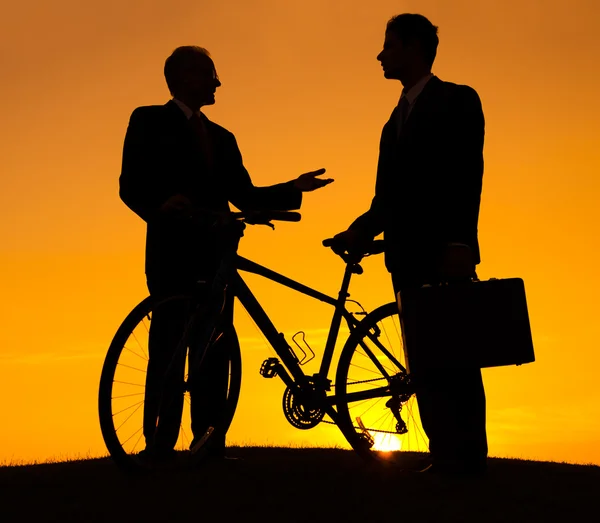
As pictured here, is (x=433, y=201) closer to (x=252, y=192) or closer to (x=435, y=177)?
(x=435, y=177)

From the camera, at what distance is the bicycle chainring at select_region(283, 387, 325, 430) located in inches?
247

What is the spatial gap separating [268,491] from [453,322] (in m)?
1.59

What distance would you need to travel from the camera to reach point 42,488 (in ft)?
19.4

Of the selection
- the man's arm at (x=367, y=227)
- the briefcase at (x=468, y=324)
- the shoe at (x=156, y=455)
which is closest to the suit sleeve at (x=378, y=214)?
the man's arm at (x=367, y=227)

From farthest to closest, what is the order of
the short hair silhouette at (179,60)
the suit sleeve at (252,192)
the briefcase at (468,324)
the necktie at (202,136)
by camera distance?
1. the suit sleeve at (252,192)
2. the necktie at (202,136)
3. the short hair silhouette at (179,60)
4. the briefcase at (468,324)

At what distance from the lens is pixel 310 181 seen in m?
6.57

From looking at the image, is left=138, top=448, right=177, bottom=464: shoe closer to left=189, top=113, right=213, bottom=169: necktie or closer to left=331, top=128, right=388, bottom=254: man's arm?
left=331, top=128, right=388, bottom=254: man's arm

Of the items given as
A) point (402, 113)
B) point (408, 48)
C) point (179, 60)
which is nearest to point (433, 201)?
point (402, 113)

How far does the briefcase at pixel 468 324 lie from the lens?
232 inches

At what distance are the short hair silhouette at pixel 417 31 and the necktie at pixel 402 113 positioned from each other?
0.31 m

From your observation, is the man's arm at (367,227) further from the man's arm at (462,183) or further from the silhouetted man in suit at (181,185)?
the man's arm at (462,183)

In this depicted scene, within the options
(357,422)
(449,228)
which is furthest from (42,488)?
(449,228)

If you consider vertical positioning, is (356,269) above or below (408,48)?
below

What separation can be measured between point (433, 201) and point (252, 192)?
1.47 metres
